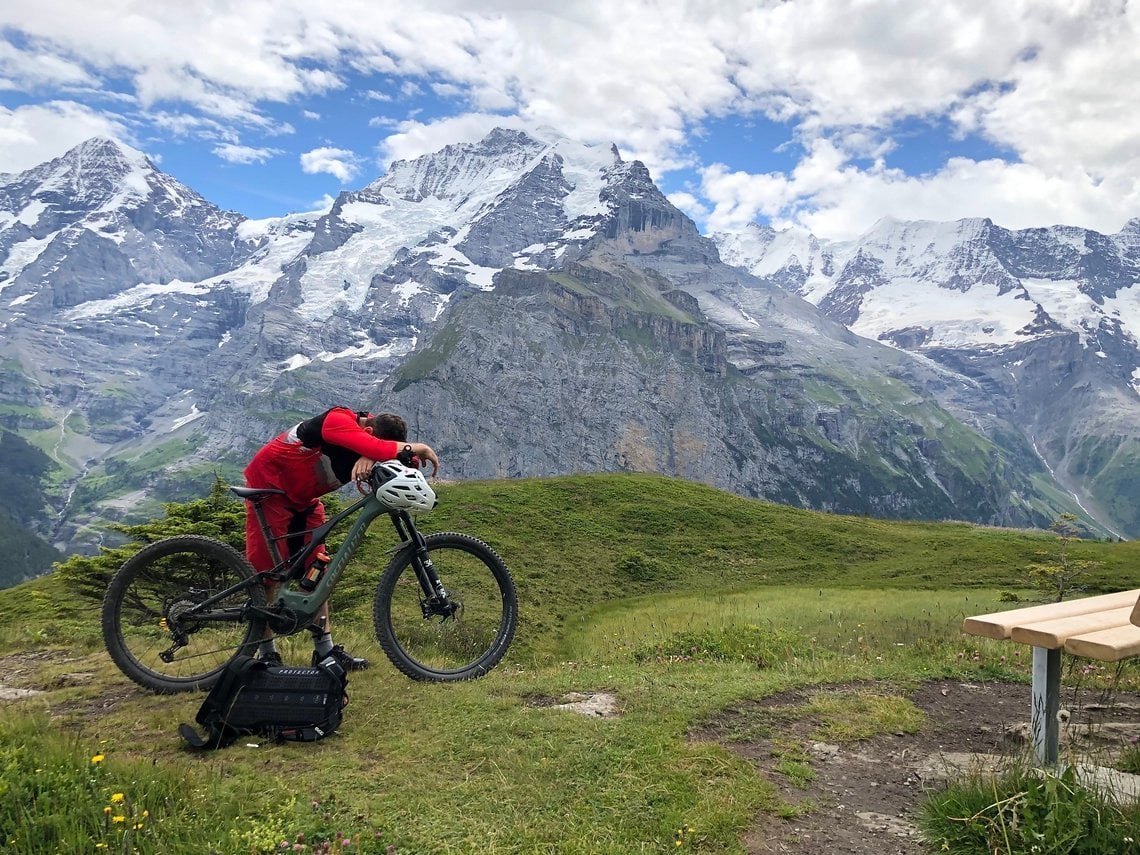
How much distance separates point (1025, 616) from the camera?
675cm

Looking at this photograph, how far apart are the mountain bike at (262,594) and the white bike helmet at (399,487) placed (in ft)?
0.04

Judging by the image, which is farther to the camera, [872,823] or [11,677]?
[11,677]

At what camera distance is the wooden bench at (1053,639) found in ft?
18.3

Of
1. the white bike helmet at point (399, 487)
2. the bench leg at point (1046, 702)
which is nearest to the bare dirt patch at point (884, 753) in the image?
the bench leg at point (1046, 702)

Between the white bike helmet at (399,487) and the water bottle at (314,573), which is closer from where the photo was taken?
the white bike helmet at (399,487)

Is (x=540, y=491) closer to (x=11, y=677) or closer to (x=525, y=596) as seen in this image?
(x=525, y=596)

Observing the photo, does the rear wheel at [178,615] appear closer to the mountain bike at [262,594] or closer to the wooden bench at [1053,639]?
the mountain bike at [262,594]

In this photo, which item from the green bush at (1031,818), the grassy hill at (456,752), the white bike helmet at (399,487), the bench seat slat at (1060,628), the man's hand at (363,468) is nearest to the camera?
the green bush at (1031,818)

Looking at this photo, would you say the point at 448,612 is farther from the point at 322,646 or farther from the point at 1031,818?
the point at 1031,818

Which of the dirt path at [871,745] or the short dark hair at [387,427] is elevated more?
the short dark hair at [387,427]

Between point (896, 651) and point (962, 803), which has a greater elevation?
point (962, 803)

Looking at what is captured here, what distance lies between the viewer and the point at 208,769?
6156 millimetres

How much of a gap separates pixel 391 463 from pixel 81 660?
6760 millimetres

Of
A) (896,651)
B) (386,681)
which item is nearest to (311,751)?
(386,681)
